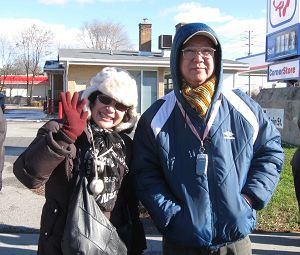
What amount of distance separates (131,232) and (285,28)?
14.4 m

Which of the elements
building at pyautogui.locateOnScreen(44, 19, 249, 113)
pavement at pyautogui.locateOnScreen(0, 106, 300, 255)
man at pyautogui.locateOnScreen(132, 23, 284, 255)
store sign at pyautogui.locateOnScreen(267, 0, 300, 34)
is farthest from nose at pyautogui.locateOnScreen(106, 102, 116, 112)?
building at pyautogui.locateOnScreen(44, 19, 249, 113)

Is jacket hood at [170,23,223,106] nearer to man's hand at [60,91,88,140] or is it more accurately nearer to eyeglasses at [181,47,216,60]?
eyeglasses at [181,47,216,60]

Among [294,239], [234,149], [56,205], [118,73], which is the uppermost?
[118,73]

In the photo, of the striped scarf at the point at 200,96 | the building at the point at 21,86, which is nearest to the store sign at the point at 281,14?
the striped scarf at the point at 200,96

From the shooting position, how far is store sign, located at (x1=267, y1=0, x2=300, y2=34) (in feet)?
48.8

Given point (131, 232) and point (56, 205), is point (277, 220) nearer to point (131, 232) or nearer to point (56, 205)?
point (131, 232)

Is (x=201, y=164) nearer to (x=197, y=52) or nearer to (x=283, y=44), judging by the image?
(x=197, y=52)

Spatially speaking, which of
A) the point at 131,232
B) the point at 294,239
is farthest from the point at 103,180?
the point at 294,239

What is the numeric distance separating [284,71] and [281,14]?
207 centimetres

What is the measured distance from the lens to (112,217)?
8.38 feet

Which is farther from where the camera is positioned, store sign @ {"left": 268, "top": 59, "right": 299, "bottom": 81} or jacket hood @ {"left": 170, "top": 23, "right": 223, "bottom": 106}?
store sign @ {"left": 268, "top": 59, "right": 299, "bottom": 81}

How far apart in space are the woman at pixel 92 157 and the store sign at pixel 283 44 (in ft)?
43.5

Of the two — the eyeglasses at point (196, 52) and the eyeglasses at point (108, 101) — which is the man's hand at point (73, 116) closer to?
the eyeglasses at point (108, 101)

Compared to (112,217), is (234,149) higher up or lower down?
higher up
